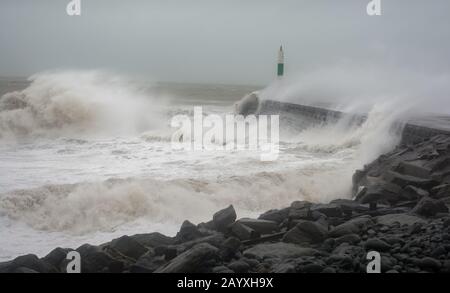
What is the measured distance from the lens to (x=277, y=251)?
401 cm

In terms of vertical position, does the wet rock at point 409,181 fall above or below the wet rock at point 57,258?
above

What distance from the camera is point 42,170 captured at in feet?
29.0

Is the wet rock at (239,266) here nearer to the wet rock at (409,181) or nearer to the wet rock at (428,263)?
the wet rock at (428,263)

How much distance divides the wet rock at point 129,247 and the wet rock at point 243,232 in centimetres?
88

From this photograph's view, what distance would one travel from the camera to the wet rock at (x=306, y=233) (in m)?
4.19

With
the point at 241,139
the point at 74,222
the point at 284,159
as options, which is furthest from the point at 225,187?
the point at 241,139

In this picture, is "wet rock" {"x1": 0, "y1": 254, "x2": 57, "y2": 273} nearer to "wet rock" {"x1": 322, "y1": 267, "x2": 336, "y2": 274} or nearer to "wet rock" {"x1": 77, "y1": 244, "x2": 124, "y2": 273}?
"wet rock" {"x1": 77, "y1": 244, "x2": 124, "y2": 273}

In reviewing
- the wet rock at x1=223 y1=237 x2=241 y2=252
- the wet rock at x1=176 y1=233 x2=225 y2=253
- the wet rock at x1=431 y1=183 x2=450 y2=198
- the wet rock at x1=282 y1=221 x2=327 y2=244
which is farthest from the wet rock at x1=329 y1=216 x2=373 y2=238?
the wet rock at x1=431 y1=183 x2=450 y2=198

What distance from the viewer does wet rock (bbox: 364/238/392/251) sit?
12.2ft

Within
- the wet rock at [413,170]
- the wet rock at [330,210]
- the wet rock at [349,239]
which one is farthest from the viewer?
→ the wet rock at [413,170]

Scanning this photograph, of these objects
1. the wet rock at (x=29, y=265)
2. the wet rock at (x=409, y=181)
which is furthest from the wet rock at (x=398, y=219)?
the wet rock at (x=29, y=265)
